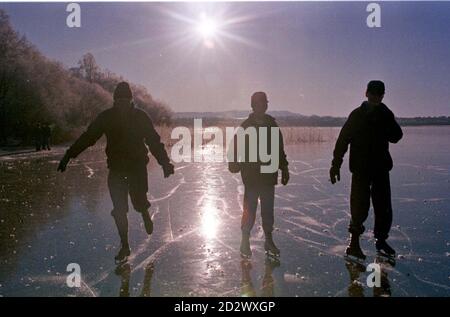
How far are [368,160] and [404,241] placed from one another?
4.88ft

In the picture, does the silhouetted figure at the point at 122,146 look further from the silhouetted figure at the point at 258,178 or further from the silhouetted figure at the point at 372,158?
the silhouetted figure at the point at 372,158

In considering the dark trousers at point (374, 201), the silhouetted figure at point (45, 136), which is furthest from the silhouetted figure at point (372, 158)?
the silhouetted figure at point (45, 136)

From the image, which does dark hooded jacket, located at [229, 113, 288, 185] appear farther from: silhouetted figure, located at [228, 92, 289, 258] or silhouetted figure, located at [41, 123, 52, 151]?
silhouetted figure, located at [41, 123, 52, 151]

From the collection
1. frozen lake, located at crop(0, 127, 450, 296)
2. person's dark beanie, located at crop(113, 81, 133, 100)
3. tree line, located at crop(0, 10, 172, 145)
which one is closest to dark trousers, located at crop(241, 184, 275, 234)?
frozen lake, located at crop(0, 127, 450, 296)

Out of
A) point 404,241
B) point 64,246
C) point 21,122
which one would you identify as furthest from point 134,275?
point 21,122

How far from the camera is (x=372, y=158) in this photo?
536 centimetres

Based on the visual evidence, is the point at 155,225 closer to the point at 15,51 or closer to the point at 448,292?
the point at 448,292

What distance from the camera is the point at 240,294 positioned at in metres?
4.19

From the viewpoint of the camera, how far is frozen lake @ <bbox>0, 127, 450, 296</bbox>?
A: 4.41m

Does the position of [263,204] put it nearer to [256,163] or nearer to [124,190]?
[256,163]

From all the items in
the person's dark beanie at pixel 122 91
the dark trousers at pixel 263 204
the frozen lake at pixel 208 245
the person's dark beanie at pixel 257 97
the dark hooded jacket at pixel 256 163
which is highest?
the person's dark beanie at pixel 122 91

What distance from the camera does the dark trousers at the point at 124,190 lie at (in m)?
5.31

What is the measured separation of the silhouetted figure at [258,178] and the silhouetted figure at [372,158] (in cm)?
91
